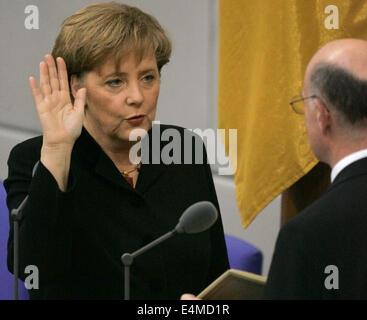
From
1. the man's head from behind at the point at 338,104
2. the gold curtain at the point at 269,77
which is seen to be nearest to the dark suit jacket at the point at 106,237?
the man's head from behind at the point at 338,104

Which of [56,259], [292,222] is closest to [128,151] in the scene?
[56,259]

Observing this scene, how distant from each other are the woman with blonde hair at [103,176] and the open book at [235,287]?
390 mm

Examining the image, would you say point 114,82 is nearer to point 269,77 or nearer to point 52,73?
point 52,73

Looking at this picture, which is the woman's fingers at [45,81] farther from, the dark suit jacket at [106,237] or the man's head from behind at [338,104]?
the man's head from behind at [338,104]

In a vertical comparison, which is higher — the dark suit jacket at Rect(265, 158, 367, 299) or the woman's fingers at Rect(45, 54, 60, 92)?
the woman's fingers at Rect(45, 54, 60, 92)

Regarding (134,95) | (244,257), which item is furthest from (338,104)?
(244,257)

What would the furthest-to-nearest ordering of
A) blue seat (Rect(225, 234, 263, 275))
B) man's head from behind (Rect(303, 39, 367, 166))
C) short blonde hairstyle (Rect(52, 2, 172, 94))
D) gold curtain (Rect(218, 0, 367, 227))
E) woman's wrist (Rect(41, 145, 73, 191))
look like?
gold curtain (Rect(218, 0, 367, 227)) < blue seat (Rect(225, 234, 263, 275)) < short blonde hairstyle (Rect(52, 2, 172, 94)) < woman's wrist (Rect(41, 145, 73, 191)) < man's head from behind (Rect(303, 39, 367, 166))

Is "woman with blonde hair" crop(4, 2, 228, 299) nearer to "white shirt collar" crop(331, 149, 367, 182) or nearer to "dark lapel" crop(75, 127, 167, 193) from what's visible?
"dark lapel" crop(75, 127, 167, 193)

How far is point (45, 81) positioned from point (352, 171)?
736 millimetres

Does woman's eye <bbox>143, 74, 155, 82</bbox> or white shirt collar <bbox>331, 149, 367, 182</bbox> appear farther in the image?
woman's eye <bbox>143, 74, 155, 82</bbox>

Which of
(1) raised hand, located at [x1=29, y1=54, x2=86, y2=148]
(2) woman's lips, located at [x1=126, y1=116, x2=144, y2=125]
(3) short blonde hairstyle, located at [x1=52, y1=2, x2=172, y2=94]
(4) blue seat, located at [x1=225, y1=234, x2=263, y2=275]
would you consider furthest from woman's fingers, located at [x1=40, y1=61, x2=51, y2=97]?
(4) blue seat, located at [x1=225, y1=234, x2=263, y2=275]

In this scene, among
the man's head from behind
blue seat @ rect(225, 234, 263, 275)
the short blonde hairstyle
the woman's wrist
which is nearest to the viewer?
the man's head from behind

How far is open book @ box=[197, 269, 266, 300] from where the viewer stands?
152 cm

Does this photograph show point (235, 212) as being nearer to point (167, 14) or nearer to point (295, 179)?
point (295, 179)
